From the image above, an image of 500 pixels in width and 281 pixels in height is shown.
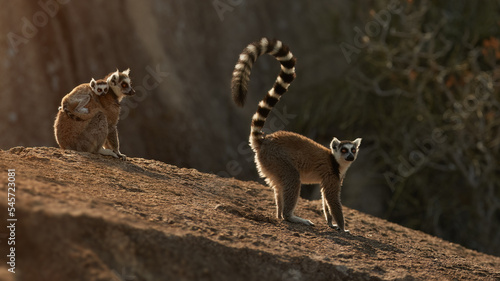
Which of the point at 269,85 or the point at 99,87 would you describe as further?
the point at 269,85

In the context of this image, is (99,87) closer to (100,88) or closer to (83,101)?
(100,88)

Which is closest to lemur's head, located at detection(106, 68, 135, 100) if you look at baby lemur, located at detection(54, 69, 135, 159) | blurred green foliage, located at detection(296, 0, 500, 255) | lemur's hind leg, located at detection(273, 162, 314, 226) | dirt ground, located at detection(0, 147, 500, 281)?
baby lemur, located at detection(54, 69, 135, 159)

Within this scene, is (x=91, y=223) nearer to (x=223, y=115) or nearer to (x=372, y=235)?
(x=372, y=235)

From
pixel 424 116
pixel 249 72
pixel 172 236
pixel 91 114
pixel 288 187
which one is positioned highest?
pixel 424 116

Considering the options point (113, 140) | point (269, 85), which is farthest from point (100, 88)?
point (269, 85)

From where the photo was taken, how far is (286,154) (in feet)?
18.3

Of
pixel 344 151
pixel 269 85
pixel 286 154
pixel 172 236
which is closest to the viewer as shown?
pixel 172 236

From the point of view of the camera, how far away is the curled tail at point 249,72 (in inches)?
208

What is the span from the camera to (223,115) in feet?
37.4

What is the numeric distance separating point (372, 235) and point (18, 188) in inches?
141

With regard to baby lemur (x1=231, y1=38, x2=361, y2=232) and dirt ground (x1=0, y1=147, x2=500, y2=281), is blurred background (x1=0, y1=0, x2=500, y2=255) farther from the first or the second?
baby lemur (x1=231, y1=38, x2=361, y2=232)

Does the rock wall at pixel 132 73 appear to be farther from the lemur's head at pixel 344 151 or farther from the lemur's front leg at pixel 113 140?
the lemur's head at pixel 344 151

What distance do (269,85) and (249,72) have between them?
6572 mm

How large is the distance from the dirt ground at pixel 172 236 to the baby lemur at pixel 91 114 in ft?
0.62
